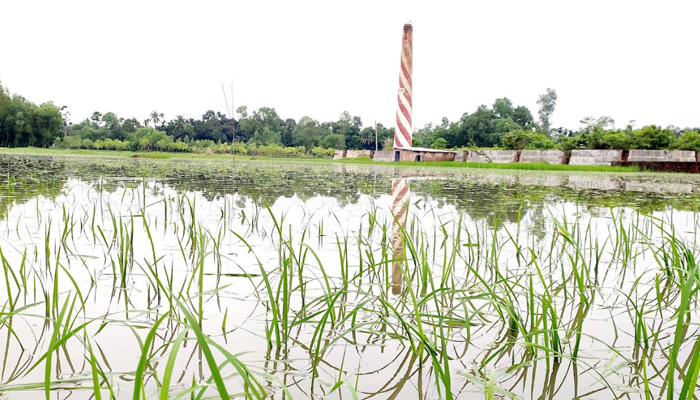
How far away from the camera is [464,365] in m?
0.90

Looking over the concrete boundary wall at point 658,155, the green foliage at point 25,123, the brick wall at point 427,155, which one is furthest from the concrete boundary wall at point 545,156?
the green foliage at point 25,123

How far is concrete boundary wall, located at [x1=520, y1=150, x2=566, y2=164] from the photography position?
→ 51.8ft

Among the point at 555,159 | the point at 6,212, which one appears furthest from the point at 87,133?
the point at 6,212

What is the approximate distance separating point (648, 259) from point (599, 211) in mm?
1365

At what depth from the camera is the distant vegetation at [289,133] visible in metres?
19.2

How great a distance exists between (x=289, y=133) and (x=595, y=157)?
35649 mm

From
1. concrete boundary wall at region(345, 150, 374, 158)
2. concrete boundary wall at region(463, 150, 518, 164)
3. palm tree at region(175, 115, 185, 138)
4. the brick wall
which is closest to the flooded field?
concrete boundary wall at region(463, 150, 518, 164)

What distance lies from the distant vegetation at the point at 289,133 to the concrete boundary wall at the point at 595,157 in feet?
6.55

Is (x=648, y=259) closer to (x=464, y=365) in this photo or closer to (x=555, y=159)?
(x=464, y=365)

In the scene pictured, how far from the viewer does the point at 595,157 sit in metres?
15.1

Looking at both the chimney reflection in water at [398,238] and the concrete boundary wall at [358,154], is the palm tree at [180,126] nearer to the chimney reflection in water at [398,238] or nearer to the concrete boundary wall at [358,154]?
the concrete boundary wall at [358,154]

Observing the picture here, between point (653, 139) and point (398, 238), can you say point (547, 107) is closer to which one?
point (653, 139)

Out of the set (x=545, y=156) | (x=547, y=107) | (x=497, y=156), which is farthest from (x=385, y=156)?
(x=547, y=107)

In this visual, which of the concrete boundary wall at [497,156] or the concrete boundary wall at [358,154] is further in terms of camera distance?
the concrete boundary wall at [358,154]
